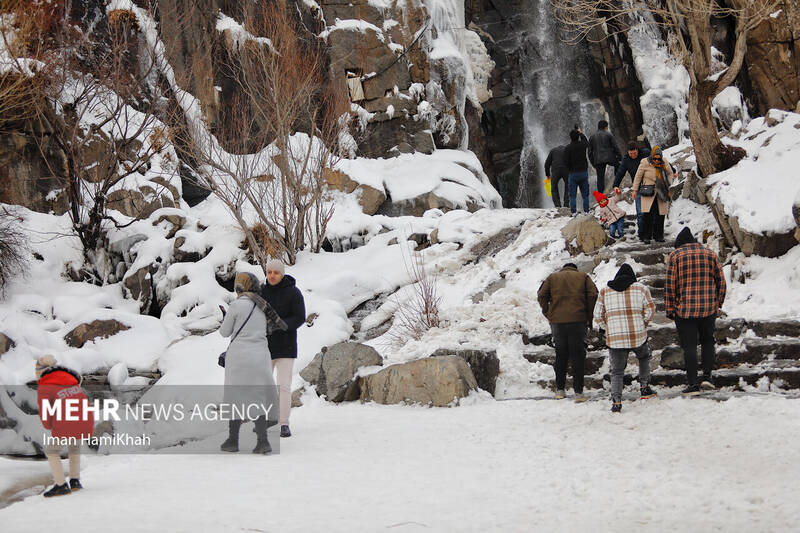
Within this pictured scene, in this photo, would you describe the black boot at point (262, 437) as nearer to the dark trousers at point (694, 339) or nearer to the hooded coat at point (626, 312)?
the hooded coat at point (626, 312)

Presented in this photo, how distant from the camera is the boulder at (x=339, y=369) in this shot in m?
8.05

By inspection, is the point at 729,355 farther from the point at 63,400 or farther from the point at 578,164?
the point at 63,400

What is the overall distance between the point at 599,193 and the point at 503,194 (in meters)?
12.2

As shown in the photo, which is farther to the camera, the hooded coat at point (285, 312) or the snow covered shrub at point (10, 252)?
the snow covered shrub at point (10, 252)

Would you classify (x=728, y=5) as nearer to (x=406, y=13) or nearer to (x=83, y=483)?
(x=406, y=13)

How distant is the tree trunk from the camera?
1039 cm

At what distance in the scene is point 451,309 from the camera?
1005cm

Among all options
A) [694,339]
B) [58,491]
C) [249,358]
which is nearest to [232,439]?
[249,358]

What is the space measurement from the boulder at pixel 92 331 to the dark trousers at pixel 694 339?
9.35m

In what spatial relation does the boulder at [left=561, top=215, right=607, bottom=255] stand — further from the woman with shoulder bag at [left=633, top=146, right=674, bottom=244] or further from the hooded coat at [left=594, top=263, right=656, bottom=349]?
the hooded coat at [left=594, top=263, right=656, bottom=349]

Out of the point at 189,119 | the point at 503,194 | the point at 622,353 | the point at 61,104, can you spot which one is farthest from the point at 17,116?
the point at 503,194

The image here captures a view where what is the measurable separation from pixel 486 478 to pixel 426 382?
9.99 ft

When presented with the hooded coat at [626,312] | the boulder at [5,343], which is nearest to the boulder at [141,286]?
the boulder at [5,343]

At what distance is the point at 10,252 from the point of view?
12391mm
